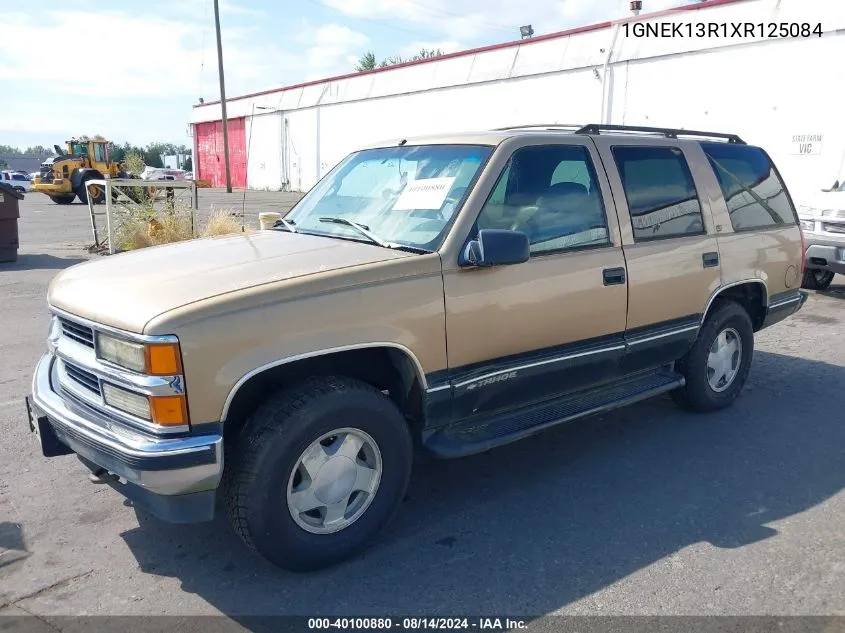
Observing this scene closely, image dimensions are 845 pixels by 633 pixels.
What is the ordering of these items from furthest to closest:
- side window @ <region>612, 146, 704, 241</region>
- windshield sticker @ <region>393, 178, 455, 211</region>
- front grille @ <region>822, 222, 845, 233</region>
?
1. front grille @ <region>822, 222, 845, 233</region>
2. side window @ <region>612, 146, 704, 241</region>
3. windshield sticker @ <region>393, 178, 455, 211</region>

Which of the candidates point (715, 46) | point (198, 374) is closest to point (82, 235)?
point (715, 46)

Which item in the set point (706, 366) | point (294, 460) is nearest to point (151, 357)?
point (294, 460)

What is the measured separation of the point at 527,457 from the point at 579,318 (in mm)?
1008

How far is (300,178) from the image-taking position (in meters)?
36.2

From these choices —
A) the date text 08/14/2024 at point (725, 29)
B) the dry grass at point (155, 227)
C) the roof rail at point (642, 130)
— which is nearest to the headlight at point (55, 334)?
the roof rail at point (642, 130)

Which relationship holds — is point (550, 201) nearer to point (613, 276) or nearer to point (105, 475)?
point (613, 276)

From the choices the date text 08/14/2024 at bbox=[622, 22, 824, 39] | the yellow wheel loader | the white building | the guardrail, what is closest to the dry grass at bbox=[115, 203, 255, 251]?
the guardrail

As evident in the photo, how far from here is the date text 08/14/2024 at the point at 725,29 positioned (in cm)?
1430

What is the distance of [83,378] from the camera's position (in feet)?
10.6

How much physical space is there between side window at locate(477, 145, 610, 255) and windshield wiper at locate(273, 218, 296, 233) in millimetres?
1263

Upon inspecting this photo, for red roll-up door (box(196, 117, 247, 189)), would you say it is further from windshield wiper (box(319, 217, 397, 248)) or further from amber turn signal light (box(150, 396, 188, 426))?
amber turn signal light (box(150, 396, 188, 426))

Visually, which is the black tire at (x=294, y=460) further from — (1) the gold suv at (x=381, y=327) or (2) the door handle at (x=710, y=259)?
(2) the door handle at (x=710, y=259)

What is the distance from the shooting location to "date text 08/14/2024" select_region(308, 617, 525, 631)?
9.41ft

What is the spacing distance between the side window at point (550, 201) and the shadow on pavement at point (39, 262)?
1010cm
